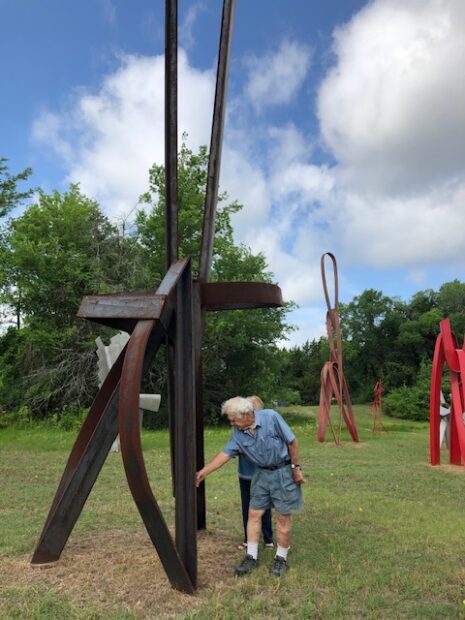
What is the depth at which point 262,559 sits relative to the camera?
4410 millimetres

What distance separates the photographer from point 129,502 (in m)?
6.58

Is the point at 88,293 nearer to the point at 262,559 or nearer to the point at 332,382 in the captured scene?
the point at 332,382

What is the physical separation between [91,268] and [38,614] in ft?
64.0

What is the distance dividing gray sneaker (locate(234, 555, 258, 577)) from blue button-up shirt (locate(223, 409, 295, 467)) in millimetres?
688

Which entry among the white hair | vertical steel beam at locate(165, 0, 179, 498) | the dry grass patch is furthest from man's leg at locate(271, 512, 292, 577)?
vertical steel beam at locate(165, 0, 179, 498)

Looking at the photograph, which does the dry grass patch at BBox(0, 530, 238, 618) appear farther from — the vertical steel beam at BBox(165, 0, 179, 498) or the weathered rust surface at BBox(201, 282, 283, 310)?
the weathered rust surface at BBox(201, 282, 283, 310)

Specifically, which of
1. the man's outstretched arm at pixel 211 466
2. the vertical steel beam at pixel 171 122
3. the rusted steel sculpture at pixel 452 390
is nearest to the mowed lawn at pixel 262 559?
the man's outstretched arm at pixel 211 466

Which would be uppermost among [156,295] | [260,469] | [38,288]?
[38,288]

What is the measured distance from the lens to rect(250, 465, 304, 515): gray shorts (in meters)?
4.05

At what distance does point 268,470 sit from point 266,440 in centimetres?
22

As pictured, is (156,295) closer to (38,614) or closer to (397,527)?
(38,614)

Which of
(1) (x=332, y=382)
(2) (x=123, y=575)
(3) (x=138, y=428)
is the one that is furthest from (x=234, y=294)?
(1) (x=332, y=382)

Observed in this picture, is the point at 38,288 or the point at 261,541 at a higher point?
the point at 38,288

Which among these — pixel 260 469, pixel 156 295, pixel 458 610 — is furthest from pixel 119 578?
pixel 458 610
